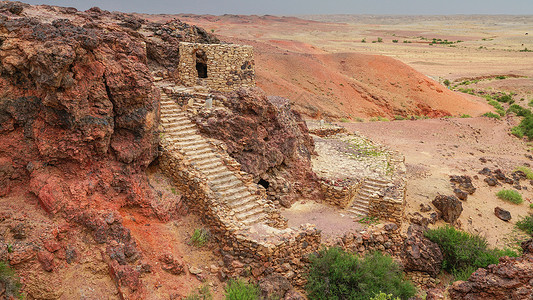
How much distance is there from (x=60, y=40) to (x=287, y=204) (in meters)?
8.18

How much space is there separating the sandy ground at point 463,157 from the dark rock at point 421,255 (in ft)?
6.90

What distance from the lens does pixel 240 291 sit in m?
8.05

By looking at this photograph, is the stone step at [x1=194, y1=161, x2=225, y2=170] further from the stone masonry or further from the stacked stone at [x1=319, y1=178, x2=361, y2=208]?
the stacked stone at [x1=319, y1=178, x2=361, y2=208]

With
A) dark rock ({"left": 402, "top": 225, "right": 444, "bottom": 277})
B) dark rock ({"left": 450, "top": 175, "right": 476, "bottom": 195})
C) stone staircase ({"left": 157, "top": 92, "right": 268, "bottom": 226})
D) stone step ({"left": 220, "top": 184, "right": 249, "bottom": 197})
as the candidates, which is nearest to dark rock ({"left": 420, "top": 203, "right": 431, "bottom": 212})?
dark rock ({"left": 402, "top": 225, "right": 444, "bottom": 277})

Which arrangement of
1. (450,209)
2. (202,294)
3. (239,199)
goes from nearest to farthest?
(202,294)
(239,199)
(450,209)

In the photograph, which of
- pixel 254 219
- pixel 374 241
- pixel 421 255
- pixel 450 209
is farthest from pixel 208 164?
pixel 450 209

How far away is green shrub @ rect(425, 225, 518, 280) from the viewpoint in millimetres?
11273

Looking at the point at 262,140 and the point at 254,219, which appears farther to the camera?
the point at 262,140

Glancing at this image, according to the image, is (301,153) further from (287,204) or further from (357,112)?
(357,112)

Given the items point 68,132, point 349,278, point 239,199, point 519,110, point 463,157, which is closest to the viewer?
point 68,132

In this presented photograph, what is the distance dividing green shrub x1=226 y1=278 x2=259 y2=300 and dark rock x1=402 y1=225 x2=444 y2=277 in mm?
5865

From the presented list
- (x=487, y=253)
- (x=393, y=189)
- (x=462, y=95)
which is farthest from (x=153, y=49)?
(x=462, y=95)

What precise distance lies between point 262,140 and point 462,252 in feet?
24.9

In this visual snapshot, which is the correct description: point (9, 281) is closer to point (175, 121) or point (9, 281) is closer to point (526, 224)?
point (175, 121)
